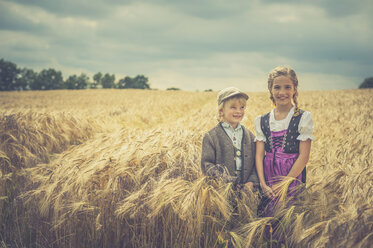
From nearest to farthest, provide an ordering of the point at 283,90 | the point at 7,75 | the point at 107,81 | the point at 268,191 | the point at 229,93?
the point at 268,191, the point at 283,90, the point at 229,93, the point at 7,75, the point at 107,81

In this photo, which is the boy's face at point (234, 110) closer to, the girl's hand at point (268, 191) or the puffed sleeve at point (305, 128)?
the puffed sleeve at point (305, 128)

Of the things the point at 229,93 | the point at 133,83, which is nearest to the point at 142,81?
the point at 133,83

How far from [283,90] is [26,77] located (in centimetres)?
9009

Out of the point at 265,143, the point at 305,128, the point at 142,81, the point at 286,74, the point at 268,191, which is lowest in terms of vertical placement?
the point at 268,191

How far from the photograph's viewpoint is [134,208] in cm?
217

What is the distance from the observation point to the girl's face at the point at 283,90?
7.60 feet

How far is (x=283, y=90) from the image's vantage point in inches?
91.7

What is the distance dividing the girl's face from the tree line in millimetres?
84839

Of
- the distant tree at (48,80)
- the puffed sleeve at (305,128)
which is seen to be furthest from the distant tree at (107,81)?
the puffed sleeve at (305,128)

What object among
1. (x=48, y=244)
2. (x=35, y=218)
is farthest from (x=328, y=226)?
(x=35, y=218)

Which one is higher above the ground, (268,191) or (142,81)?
(142,81)

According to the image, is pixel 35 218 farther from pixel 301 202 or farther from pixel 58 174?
pixel 301 202

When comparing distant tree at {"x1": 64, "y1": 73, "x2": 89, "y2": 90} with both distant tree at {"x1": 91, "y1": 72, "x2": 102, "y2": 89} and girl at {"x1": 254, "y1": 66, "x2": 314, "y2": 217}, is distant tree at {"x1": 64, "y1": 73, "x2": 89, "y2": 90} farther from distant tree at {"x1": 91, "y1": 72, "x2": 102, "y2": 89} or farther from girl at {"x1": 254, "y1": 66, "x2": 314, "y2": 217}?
girl at {"x1": 254, "y1": 66, "x2": 314, "y2": 217}

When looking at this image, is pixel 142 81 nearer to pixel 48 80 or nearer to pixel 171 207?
pixel 48 80
